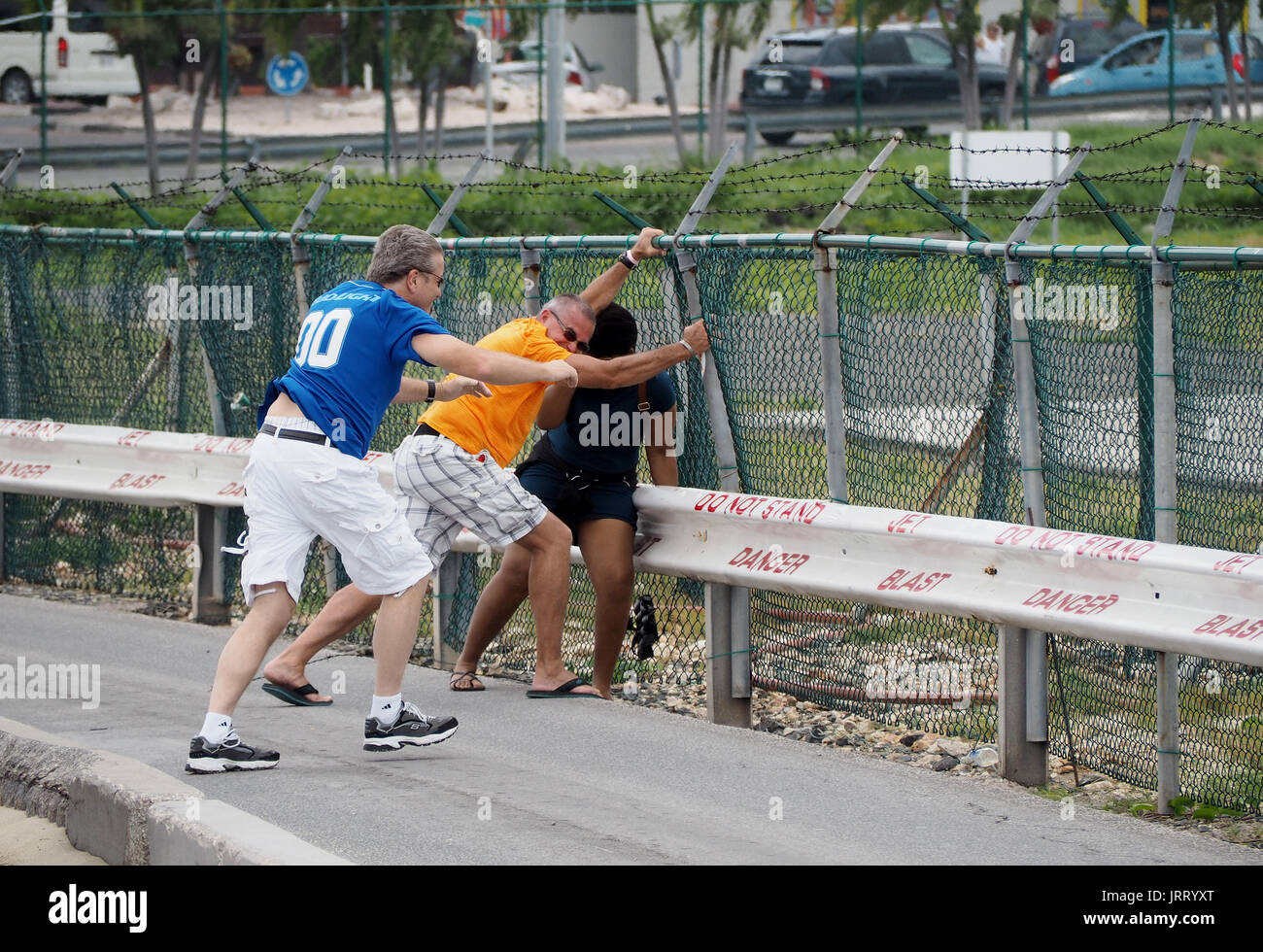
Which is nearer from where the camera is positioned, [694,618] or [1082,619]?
[1082,619]

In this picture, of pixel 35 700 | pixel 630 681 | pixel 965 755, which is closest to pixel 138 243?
pixel 35 700

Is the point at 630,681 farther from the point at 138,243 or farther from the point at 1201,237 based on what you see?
the point at 1201,237

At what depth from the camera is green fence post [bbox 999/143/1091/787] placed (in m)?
6.56

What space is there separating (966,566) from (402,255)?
7.50ft

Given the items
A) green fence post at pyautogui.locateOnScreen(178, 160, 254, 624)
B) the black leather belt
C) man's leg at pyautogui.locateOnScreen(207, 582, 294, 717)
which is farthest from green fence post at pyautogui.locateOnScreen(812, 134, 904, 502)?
green fence post at pyautogui.locateOnScreen(178, 160, 254, 624)

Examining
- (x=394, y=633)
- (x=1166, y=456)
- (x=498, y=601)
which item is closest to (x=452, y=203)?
(x=498, y=601)

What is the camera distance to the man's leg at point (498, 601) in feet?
25.6

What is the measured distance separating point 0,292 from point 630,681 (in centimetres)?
509

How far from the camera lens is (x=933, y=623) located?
324 inches

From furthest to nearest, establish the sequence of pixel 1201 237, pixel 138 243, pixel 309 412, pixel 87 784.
→ 1. pixel 1201 237
2. pixel 138 243
3. pixel 309 412
4. pixel 87 784

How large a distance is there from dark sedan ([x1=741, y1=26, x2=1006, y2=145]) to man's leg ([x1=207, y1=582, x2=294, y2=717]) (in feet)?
77.2

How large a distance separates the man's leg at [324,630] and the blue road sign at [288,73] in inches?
873

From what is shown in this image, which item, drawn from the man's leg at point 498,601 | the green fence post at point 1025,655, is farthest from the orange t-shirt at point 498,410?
the green fence post at point 1025,655

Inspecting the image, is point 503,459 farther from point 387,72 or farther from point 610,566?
point 387,72
